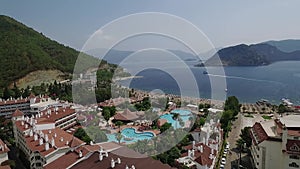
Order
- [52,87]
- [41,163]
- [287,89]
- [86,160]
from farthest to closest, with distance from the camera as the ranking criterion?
1. [287,89]
2. [52,87]
3. [41,163]
4. [86,160]

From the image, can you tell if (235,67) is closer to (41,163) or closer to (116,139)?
(116,139)

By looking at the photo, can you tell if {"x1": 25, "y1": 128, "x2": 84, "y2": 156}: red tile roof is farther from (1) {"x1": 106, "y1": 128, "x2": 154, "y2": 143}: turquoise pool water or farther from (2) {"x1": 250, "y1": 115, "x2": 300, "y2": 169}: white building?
(2) {"x1": 250, "y1": 115, "x2": 300, "y2": 169}: white building

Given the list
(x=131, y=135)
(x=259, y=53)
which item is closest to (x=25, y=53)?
(x=131, y=135)

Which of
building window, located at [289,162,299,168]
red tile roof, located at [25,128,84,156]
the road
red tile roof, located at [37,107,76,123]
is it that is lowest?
the road

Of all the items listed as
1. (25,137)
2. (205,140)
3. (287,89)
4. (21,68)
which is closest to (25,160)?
(25,137)

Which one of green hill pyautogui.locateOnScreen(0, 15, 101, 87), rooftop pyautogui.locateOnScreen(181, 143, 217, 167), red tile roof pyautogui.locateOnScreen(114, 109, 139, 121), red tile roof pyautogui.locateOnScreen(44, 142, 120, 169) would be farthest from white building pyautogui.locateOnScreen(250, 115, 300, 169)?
green hill pyautogui.locateOnScreen(0, 15, 101, 87)
